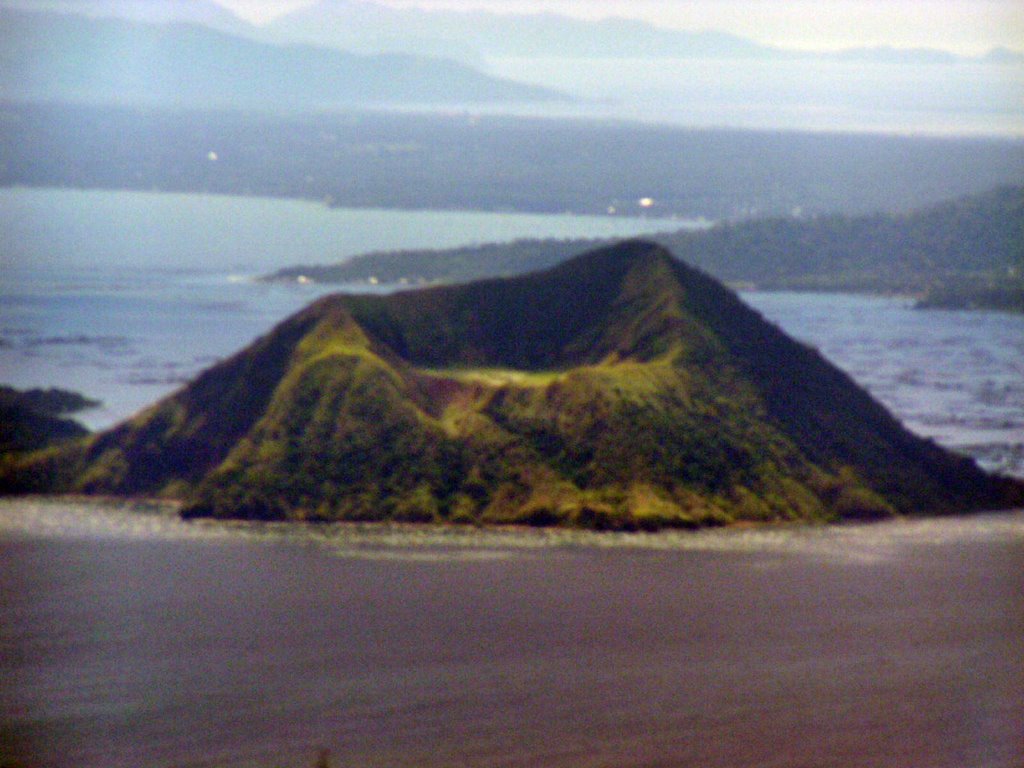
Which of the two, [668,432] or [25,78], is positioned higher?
[25,78]

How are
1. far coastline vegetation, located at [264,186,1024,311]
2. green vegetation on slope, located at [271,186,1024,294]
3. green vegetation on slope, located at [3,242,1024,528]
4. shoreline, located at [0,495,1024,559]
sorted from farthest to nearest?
green vegetation on slope, located at [271,186,1024,294] → far coastline vegetation, located at [264,186,1024,311] → green vegetation on slope, located at [3,242,1024,528] → shoreline, located at [0,495,1024,559]

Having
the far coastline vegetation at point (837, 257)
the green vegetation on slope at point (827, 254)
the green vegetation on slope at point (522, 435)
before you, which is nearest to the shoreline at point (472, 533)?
the green vegetation on slope at point (522, 435)

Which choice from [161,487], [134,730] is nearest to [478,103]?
[161,487]

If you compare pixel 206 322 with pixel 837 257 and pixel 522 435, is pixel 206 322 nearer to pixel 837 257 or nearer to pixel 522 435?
pixel 522 435

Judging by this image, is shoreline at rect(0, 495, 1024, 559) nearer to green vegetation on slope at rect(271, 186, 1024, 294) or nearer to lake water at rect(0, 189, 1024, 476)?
lake water at rect(0, 189, 1024, 476)

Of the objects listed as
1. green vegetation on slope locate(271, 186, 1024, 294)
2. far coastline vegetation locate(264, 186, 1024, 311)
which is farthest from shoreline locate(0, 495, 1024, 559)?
green vegetation on slope locate(271, 186, 1024, 294)

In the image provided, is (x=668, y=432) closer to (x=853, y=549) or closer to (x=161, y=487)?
(x=853, y=549)

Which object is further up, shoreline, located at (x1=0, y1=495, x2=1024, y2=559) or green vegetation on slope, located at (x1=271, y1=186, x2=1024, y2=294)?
green vegetation on slope, located at (x1=271, y1=186, x2=1024, y2=294)
